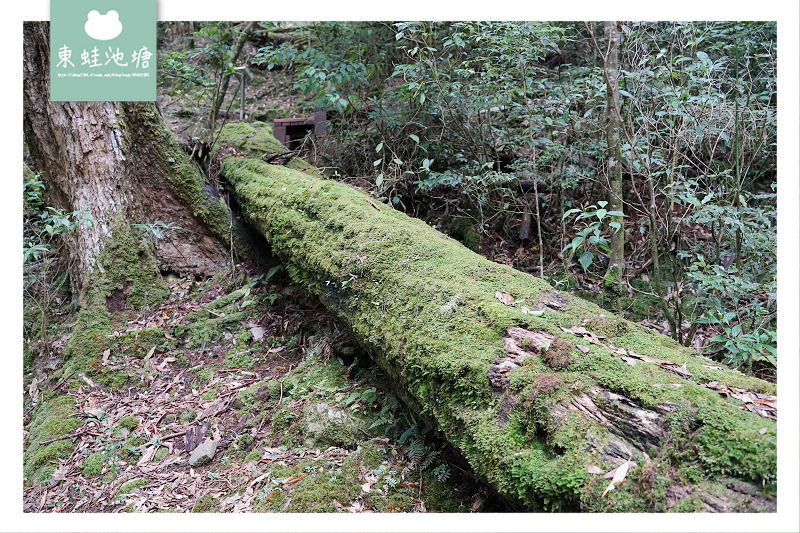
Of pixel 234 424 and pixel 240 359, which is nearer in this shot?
pixel 234 424

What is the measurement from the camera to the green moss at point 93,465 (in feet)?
9.57

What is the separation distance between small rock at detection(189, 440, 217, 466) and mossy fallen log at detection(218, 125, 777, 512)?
109 cm

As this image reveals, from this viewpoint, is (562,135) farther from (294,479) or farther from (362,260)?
(294,479)

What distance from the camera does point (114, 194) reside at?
4.49m

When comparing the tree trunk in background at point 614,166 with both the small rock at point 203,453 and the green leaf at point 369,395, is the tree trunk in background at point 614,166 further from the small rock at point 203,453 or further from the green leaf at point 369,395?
the small rock at point 203,453

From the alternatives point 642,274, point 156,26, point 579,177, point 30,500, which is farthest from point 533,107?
point 30,500

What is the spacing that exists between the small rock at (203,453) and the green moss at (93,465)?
0.58m

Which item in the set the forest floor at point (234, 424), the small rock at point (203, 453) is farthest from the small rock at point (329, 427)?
the small rock at point (203, 453)

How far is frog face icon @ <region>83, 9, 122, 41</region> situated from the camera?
95.2 inches

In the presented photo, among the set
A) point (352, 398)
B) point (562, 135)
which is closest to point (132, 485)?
point (352, 398)

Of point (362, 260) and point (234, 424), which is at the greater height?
point (362, 260)

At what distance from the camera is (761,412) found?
169 centimetres

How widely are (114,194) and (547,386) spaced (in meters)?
4.28
